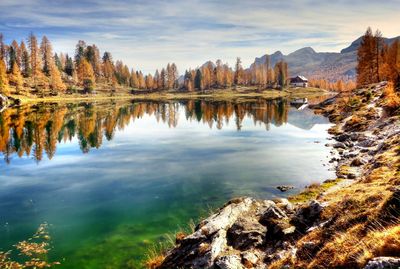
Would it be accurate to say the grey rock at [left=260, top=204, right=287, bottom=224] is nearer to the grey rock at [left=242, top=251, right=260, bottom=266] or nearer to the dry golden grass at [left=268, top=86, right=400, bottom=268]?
the dry golden grass at [left=268, top=86, right=400, bottom=268]

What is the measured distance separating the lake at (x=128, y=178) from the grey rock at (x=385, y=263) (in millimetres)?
12179

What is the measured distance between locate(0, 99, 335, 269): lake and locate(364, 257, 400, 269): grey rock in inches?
479

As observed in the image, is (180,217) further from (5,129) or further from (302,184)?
(5,129)

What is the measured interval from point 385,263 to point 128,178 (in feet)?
91.4

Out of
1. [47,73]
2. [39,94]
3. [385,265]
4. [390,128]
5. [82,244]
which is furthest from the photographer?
[47,73]

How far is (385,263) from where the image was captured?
873cm

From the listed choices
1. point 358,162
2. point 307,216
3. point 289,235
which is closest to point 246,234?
point 289,235

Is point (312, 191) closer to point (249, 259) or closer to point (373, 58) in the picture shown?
point (249, 259)

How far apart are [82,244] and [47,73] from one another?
190798 mm

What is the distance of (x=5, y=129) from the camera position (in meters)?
63.1

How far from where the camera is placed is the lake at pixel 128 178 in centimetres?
2089

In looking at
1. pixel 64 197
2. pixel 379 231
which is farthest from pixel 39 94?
pixel 379 231

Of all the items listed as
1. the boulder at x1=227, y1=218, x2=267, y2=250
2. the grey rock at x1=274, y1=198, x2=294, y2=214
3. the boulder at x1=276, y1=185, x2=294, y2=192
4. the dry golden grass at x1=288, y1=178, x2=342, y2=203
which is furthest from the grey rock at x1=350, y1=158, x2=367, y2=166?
the boulder at x1=227, y1=218, x2=267, y2=250

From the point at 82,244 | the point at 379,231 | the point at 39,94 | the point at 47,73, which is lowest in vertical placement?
the point at 82,244
